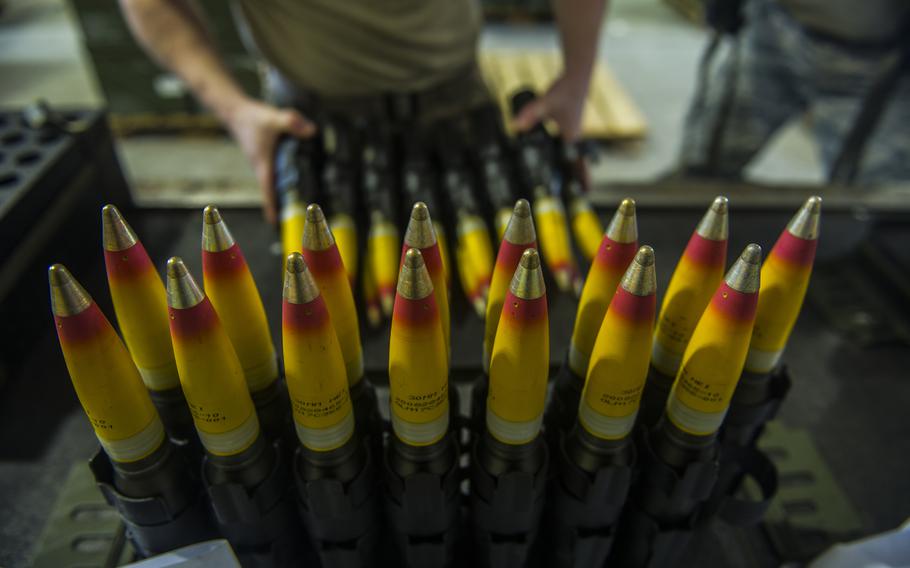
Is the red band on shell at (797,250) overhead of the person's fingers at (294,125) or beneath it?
overhead

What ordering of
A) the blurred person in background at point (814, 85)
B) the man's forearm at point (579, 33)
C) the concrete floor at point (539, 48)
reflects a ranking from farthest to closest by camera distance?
1. the concrete floor at point (539, 48)
2. the blurred person in background at point (814, 85)
3. the man's forearm at point (579, 33)

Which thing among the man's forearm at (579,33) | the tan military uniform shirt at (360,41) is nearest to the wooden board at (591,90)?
the man's forearm at (579,33)

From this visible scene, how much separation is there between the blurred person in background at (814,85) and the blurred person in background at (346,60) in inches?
27.3

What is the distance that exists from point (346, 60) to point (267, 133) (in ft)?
0.81

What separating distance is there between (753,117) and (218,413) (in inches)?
73.5

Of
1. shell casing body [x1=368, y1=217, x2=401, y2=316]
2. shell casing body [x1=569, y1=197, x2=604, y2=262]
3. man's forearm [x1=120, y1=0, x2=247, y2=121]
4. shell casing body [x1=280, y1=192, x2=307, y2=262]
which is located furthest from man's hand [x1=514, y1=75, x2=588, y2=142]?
man's forearm [x1=120, y1=0, x2=247, y2=121]

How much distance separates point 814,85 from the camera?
5.75 feet

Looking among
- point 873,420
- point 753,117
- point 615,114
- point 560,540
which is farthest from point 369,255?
point 615,114

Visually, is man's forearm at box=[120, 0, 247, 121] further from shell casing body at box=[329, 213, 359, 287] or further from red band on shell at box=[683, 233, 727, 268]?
red band on shell at box=[683, 233, 727, 268]

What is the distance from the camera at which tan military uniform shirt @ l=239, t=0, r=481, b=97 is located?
1195 mm

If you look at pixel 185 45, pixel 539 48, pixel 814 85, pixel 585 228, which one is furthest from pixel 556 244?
pixel 539 48

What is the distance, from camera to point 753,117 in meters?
1.85

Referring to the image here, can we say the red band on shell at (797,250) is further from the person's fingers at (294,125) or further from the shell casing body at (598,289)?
the person's fingers at (294,125)

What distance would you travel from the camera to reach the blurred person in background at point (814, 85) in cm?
161
